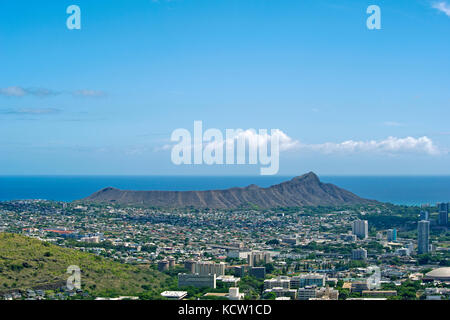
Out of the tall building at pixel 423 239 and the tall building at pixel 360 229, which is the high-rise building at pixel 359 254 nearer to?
the tall building at pixel 423 239

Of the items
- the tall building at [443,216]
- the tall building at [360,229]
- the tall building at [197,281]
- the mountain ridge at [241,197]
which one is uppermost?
the mountain ridge at [241,197]

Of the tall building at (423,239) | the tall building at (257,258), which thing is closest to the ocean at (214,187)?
the tall building at (423,239)

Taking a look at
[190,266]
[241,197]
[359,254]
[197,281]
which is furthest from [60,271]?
[241,197]

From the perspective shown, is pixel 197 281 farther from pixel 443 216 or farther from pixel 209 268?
pixel 443 216

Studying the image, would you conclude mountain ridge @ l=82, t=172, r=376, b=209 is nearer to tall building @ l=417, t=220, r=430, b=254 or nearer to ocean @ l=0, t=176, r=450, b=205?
ocean @ l=0, t=176, r=450, b=205

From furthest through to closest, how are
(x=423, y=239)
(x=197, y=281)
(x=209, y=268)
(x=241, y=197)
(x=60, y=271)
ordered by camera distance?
(x=241, y=197), (x=423, y=239), (x=209, y=268), (x=60, y=271), (x=197, y=281)

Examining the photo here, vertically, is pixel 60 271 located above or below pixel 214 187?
below

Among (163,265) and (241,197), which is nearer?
(163,265)
